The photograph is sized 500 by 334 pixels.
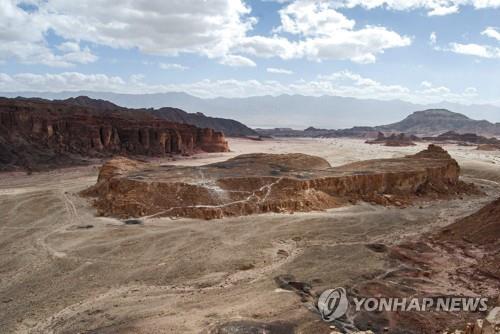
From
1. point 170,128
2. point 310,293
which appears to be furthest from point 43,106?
point 310,293

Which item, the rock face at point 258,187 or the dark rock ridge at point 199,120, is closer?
the rock face at point 258,187

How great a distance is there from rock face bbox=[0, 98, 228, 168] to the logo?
156 feet

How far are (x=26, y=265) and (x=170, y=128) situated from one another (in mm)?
59153

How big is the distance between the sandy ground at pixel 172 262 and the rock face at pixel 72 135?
29.9m

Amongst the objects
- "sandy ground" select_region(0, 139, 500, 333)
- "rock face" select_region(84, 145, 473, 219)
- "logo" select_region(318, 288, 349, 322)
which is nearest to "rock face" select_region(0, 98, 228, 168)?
"rock face" select_region(84, 145, 473, 219)

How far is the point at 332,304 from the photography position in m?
14.2

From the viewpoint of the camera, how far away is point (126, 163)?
39438mm

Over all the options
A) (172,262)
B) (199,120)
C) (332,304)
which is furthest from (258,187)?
(199,120)

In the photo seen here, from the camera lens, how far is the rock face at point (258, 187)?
1067 inches

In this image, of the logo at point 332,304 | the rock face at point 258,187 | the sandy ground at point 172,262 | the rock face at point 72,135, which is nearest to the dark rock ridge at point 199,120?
the rock face at point 72,135

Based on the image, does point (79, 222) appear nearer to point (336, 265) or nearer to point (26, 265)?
point (26, 265)

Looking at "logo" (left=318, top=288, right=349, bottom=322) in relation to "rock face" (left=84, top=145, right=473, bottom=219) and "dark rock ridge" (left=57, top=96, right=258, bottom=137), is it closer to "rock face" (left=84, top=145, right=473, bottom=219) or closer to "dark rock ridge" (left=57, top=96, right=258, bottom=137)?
"rock face" (left=84, top=145, right=473, bottom=219)

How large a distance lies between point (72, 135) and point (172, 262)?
51.1m

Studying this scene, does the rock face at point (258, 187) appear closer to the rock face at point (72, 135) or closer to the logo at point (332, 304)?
the logo at point (332, 304)
